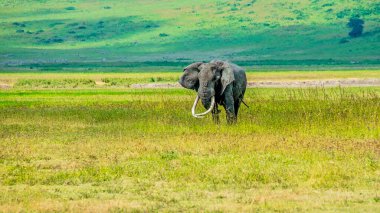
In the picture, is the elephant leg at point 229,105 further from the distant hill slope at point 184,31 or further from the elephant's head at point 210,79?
the distant hill slope at point 184,31

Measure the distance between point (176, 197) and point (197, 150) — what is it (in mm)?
5736

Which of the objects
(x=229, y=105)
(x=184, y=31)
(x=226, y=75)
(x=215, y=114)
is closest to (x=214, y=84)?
(x=226, y=75)

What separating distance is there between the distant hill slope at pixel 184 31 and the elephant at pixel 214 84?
92.2 meters

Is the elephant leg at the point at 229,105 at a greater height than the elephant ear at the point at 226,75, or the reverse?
the elephant ear at the point at 226,75

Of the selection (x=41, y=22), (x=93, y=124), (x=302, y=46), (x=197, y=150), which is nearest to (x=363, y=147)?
(x=197, y=150)

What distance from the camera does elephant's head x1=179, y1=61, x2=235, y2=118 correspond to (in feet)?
83.3

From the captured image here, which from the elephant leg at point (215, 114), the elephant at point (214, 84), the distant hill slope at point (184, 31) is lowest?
the distant hill slope at point (184, 31)

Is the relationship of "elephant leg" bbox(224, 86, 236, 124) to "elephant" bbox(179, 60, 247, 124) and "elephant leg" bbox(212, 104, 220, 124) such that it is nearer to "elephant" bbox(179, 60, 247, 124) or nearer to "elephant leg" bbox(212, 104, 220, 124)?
"elephant" bbox(179, 60, 247, 124)

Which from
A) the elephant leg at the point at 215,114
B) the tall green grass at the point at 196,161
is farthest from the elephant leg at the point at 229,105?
the tall green grass at the point at 196,161

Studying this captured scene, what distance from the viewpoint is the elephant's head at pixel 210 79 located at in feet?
83.3

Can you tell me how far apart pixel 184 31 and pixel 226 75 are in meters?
135

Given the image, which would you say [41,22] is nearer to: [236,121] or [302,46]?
[302,46]

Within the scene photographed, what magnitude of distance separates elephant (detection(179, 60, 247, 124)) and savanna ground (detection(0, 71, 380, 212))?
1.45 feet

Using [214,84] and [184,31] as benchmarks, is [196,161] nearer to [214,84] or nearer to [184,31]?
[214,84]
